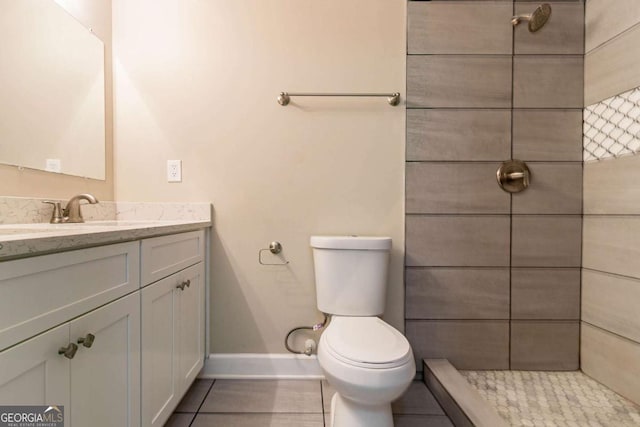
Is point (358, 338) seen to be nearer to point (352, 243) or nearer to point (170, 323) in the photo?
point (352, 243)

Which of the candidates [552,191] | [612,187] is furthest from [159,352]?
[612,187]

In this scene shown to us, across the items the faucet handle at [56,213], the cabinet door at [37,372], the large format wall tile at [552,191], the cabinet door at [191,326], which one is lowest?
the cabinet door at [191,326]

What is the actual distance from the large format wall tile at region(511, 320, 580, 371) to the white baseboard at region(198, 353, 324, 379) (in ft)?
3.52

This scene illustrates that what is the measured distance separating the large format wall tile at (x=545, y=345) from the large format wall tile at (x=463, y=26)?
1.48 m

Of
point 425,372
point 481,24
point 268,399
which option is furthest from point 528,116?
point 268,399

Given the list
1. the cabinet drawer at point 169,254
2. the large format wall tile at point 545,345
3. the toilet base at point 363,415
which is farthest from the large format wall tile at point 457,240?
the cabinet drawer at point 169,254

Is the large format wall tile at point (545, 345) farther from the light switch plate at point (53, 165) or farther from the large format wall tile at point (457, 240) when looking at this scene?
the light switch plate at point (53, 165)

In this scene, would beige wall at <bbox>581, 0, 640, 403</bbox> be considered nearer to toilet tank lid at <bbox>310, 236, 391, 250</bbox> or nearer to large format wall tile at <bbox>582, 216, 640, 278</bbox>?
large format wall tile at <bbox>582, 216, 640, 278</bbox>

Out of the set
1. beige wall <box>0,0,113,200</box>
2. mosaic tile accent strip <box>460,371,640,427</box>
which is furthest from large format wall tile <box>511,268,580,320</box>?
beige wall <box>0,0,113,200</box>

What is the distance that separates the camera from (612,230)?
58.4 inches

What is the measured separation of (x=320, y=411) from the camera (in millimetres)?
1414

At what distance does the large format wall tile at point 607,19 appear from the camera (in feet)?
4.56

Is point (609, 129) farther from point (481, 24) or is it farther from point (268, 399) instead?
point (268, 399)

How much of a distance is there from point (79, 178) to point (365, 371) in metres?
1.54
